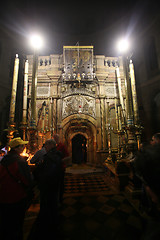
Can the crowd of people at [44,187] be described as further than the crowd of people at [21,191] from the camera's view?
No

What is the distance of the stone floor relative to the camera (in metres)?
1.92

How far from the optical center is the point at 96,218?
2377 mm

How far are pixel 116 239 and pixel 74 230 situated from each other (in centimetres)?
71

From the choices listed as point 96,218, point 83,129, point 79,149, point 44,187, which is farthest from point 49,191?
point 79,149

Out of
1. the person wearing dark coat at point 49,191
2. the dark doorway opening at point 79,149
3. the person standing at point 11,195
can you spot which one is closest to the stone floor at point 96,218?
the person wearing dark coat at point 49,191

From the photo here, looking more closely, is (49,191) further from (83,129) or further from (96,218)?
(83,129)

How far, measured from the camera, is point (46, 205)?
1.85 meters

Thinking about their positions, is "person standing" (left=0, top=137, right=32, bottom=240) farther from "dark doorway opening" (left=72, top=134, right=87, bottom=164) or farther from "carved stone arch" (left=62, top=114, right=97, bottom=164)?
"dark doorway opening" (left=72, top=134, right=87, bottom=164)

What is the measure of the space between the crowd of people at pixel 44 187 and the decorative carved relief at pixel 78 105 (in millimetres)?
6074

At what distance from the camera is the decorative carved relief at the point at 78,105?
8.13 meters

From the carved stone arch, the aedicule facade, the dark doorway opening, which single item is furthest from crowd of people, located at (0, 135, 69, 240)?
the dark doorway opening

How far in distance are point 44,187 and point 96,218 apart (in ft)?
4.72

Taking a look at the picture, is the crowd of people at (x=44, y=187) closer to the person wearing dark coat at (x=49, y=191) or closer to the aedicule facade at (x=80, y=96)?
the person wearing dark coat at (x=49, y=191)

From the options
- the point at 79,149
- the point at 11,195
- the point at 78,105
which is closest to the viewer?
the point at 11,195
